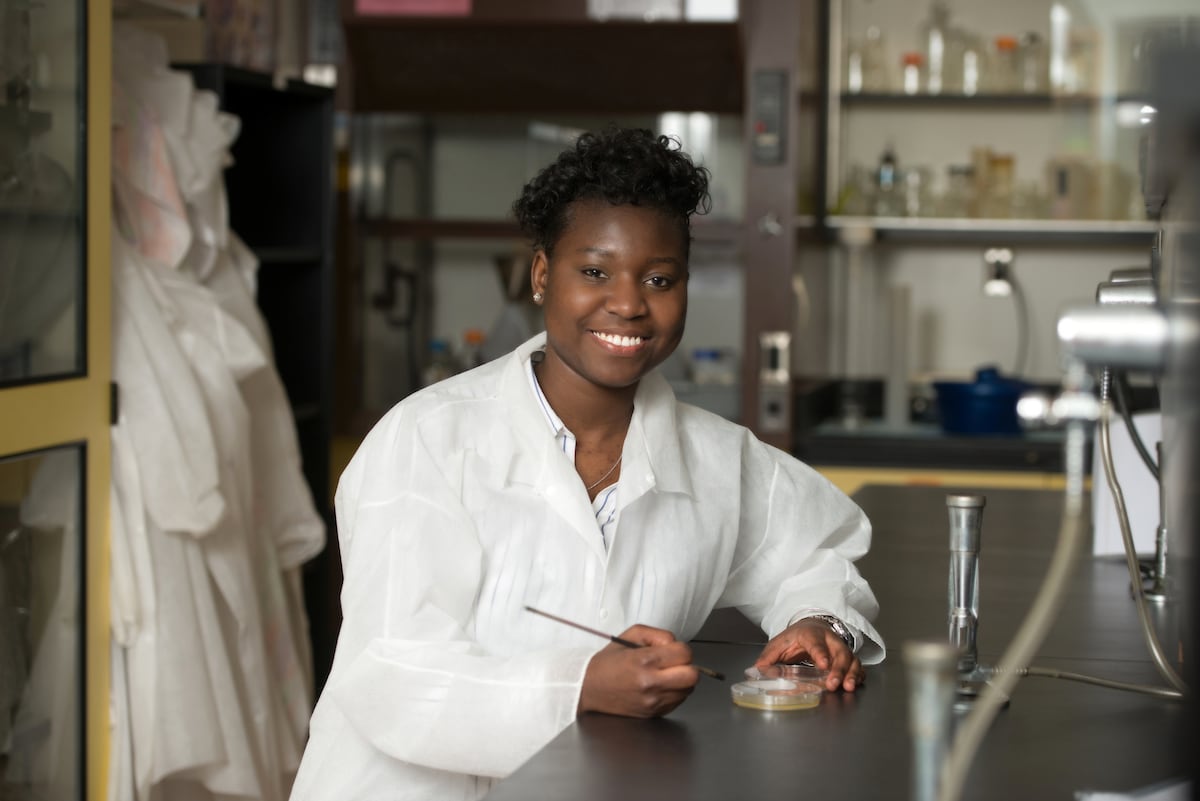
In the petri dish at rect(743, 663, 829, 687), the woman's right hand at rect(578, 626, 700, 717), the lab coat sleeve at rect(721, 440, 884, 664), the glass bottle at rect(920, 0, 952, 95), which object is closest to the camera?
the woman's right hand at rect(578, 626, 700, 717)

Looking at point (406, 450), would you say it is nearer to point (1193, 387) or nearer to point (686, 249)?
point (686, 249)

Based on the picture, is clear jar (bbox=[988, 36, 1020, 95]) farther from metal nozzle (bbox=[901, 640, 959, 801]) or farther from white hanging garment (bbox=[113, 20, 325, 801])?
metal nozzle (bbox=[901, 640, 959, 801])

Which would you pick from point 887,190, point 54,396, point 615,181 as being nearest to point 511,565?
point 615,181

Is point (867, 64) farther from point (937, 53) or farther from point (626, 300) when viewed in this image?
point (626, 300)

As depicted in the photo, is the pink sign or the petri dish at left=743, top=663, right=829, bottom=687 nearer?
the petri dish at left=743, top=663, right=829, bottom=687

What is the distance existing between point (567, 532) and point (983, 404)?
243cm

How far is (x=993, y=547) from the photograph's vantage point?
2178 mm

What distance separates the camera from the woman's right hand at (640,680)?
116 centimetres

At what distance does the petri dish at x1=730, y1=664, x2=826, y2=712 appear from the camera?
1.22 metres

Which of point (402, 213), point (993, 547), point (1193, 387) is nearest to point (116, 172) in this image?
point (402, 213)

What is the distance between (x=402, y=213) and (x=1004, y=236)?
1651mm

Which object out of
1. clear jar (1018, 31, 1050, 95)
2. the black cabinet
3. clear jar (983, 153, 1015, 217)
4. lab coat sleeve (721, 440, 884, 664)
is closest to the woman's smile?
lab coat sleeve (721, 440, 884, 664)

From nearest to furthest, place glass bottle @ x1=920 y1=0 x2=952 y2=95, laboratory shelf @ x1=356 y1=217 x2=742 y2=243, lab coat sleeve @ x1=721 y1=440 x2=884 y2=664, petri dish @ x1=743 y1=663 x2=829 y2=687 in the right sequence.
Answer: petri dish @ x1=743 y1=663 x2=829 y2=687, lab coat sleeve @ x1=721 y1=440 x2=884 y2=664, laboratory shelf @ x1=356 y1=217 x2=742 y2=243, glass bottle @ x1=920 y1=0 x2=952 y2=95

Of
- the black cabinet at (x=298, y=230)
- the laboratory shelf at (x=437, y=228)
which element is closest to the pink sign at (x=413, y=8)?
the black cabinet at (x=298, y=230)
